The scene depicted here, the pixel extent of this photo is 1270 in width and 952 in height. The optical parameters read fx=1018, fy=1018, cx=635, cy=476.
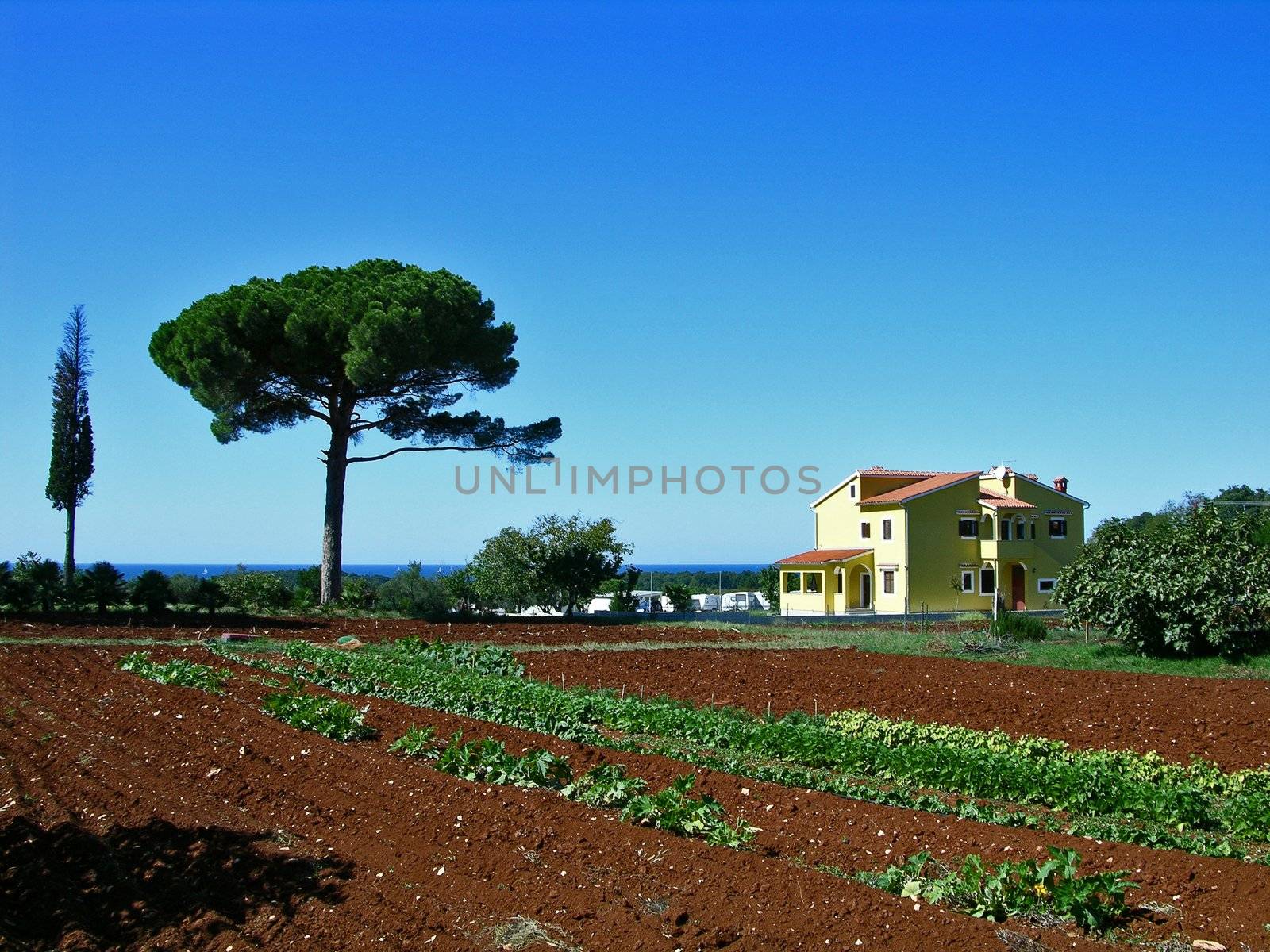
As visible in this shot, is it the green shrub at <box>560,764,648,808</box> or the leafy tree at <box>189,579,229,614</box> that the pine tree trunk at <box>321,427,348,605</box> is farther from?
the green shrub at <box>560,764,648,808</box>

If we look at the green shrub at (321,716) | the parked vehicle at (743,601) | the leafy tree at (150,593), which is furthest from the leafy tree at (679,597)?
the green shrub at (321,716)

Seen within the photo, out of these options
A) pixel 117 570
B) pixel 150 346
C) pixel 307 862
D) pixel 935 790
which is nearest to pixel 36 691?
pixel 307 862

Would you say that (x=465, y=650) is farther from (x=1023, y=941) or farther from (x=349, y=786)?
(x=1023, y=941)

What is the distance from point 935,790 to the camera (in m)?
8.99

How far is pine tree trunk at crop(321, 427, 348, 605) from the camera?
105 ft

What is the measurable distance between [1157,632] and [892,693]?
9.23 m

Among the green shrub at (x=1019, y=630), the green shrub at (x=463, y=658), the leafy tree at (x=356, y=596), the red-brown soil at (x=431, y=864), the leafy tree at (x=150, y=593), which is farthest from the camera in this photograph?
the leafy tree at (x=356, y=596)

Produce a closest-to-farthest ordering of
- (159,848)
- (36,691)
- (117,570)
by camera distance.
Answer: (159,848), (36,691), (117,570)

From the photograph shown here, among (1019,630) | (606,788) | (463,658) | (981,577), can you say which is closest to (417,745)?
(606,788)

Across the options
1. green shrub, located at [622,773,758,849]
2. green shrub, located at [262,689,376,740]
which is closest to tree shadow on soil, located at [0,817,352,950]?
green shrub, located at [622,773,758,849]

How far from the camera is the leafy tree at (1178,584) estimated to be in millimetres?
19484

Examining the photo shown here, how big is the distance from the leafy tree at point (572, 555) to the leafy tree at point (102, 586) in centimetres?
1284

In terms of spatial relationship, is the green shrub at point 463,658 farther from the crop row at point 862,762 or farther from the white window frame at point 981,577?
the white window frame at point 981,577

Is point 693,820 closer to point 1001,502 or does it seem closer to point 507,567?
point 507,567
